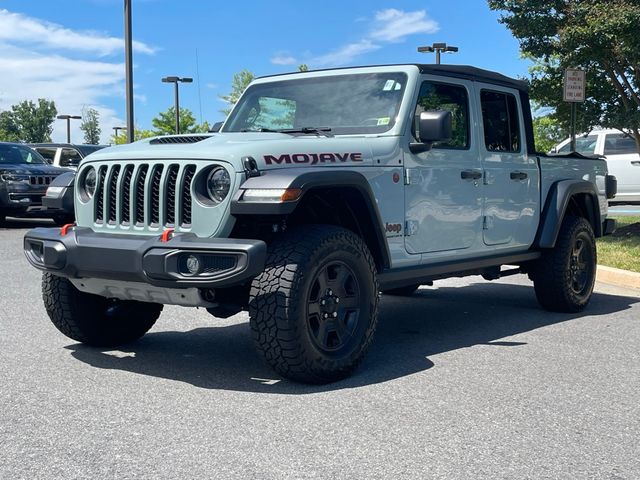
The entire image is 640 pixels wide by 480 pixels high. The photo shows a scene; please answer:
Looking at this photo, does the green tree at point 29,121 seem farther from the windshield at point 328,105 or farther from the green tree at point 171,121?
the windshield at point 328,105

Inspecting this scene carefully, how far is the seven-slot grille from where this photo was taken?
466 cm

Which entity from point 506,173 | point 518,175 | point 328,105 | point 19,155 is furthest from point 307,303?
point 19,155

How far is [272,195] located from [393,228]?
1.25 m

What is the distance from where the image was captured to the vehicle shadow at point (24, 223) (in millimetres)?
17267

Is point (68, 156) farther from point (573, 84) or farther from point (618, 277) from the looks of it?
point (618, 277)

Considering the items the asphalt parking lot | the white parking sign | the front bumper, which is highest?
the white parking sign

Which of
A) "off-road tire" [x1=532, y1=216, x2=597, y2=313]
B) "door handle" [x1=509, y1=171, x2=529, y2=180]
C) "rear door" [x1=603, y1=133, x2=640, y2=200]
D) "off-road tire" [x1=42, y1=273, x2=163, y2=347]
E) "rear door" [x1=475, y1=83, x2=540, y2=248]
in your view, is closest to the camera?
"off-road tire" [x1=42, y1=273, x2=163, y2=347]

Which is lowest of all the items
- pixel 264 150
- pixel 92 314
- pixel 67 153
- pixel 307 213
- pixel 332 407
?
pixel 332 407

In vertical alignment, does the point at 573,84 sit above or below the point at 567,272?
above

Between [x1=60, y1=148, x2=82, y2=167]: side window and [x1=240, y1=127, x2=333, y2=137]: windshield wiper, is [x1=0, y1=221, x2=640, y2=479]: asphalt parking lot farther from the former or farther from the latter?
[x1=60, y1=148, x2=82, y2=167]: side window

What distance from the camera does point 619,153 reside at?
59.2 ft

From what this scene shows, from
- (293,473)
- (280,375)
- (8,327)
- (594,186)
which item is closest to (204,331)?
(8,327)

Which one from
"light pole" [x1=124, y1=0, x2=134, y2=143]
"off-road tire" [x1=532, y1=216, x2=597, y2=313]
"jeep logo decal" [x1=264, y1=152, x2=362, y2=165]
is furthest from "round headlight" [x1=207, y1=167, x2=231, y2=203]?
"light pole" [x1=124, y1=0, x2=134, y2=143]

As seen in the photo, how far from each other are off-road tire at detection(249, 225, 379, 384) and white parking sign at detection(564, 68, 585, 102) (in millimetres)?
7607
